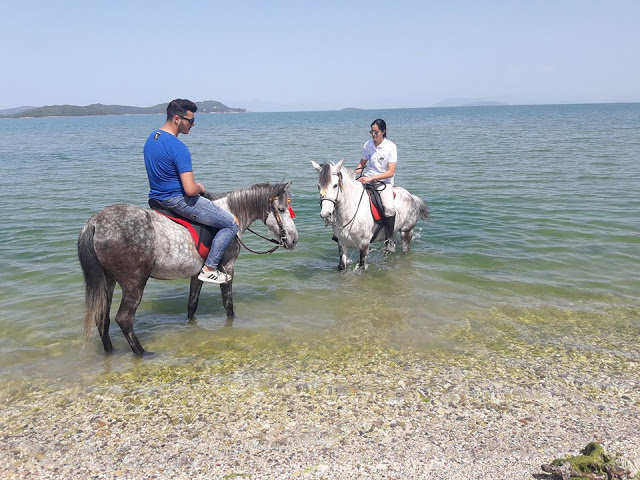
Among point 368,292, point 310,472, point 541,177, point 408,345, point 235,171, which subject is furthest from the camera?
point 235,171

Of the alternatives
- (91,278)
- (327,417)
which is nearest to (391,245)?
(327,417)

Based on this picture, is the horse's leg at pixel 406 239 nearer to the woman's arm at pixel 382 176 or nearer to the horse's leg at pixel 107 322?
the woman's arm at pixel 382 176

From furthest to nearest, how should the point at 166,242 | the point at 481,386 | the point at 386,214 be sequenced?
the point at 386,214, the point at 166,242, the point at 481,386

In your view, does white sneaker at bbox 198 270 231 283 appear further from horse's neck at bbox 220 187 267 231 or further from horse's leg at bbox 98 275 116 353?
horse's leg at bbox 98 275 116 353

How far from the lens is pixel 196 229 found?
253 inches

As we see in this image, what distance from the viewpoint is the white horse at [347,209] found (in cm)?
816

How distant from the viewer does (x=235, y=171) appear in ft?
86.7

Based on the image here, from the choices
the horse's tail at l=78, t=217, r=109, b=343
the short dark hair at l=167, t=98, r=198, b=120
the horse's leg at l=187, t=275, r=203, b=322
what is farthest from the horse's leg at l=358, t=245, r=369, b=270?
the horse's tail at l=78, t=217, r=109, b=343

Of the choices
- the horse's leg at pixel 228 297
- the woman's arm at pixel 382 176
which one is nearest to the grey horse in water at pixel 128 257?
the horse's leg at pixel 228 297

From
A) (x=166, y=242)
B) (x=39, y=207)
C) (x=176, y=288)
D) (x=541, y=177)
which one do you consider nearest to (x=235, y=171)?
(x=39, y=207)

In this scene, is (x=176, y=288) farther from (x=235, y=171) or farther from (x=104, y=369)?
(x=235, y=171)

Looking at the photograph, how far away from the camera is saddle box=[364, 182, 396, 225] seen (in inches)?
373

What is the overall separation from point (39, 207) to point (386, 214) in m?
13.8

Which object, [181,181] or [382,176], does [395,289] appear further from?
[181,181]
